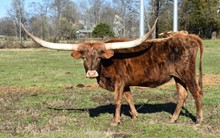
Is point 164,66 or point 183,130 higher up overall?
point 164,66

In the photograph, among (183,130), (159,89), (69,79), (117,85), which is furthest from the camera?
(69,79)

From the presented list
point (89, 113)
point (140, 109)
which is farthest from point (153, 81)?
point (89, 113)

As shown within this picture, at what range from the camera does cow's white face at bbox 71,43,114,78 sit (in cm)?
838

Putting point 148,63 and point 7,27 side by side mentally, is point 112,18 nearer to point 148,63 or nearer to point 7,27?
point 7,27

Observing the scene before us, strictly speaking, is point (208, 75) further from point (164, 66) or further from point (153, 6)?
point (153, 6)

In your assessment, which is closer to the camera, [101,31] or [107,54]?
[107,54]

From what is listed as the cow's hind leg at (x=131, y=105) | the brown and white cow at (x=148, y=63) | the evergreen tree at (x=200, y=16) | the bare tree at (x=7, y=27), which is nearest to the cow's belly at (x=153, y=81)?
the brown and white cow at (x=148, y=63)

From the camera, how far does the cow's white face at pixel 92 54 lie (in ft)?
27.5

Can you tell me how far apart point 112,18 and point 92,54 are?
305 ft

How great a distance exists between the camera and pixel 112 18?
100688 mm

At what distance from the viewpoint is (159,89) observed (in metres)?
14.3

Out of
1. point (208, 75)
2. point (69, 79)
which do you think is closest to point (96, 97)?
point (69, 79)

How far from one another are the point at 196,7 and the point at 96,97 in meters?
53.8

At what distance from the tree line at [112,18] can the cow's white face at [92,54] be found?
74.7 feet
